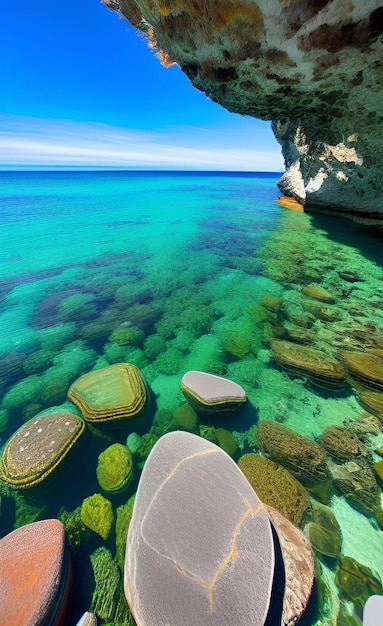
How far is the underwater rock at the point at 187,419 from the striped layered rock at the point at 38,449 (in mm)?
1518

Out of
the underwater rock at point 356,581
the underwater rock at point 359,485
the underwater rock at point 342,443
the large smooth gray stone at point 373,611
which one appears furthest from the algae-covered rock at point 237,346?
the large smooth gray stone at point 373,611

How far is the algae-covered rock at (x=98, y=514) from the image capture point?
299cm

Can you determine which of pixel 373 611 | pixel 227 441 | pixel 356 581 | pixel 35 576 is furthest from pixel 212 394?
pixel 35 576

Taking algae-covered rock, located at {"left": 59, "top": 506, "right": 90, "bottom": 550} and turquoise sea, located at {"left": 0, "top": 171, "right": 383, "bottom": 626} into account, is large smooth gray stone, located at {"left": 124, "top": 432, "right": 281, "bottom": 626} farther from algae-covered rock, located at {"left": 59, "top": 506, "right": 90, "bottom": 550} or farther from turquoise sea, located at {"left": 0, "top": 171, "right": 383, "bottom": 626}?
algae-covered rock, located at {"left": 59, "top": 506, "right": 90, "bottom": 550}

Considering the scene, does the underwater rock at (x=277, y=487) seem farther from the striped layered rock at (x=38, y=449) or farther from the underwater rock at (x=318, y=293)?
the underwater rock at (x=318, y=293)

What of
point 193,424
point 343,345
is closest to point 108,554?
point 193,424

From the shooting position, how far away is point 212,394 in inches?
168

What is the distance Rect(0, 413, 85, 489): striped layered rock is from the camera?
125 inches

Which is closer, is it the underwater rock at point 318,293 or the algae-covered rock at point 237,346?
the algae-covered rock at point 237,346

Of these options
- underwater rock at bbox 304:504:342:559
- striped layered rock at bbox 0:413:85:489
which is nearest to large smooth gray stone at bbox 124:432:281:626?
underwater rock at bbox 304:504:342:559

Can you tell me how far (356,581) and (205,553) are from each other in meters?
1.81

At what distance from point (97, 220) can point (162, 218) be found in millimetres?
5347

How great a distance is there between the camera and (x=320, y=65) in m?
4.90

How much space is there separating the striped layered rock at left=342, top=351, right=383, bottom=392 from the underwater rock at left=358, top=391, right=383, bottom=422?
0.53ft
